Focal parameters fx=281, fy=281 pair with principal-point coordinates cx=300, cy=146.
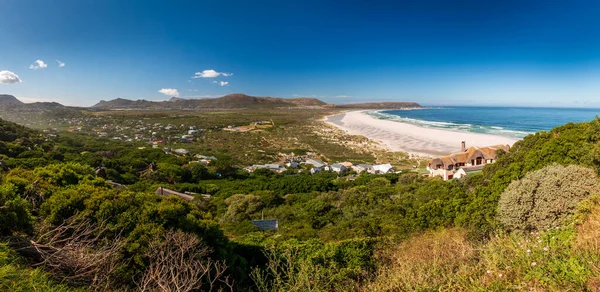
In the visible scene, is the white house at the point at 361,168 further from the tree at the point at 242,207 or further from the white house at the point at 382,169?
the tree at the point at 242,207

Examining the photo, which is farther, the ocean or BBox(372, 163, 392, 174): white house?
the ocean

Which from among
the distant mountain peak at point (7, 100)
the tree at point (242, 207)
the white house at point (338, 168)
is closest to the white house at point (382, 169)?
the white house at point (338, 168)

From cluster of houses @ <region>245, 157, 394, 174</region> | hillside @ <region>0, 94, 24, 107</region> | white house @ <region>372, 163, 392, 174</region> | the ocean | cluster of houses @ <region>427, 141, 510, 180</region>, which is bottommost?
cluster of houses @ <region>245, 157, 394, 174</region>

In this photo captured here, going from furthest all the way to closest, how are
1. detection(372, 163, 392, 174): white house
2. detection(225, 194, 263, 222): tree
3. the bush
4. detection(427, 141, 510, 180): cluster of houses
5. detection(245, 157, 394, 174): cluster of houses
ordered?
detection(245, 157, 394, 174): cluster of houses → detection(372, 163, 392, 174): white house → detection(427, 141, 510, 180): cluster of houses → detection(225, 194, 263, 222): tree → the bush

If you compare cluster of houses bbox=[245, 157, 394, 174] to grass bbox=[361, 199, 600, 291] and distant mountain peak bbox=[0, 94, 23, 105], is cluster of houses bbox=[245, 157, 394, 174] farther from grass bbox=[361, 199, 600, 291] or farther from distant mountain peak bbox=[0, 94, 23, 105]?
distant mountain peak bbox=[0, 94, 23, 105]

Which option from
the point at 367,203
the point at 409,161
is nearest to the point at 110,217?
the point at 367,203

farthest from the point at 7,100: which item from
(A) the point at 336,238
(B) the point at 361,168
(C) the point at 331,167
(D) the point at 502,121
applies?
(D) the point at 502,121

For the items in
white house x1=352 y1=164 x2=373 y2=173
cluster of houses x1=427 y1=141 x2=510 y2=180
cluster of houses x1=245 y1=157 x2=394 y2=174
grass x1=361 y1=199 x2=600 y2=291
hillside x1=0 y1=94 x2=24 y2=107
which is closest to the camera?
grass x1=361 y1=199 x2=600 y2=291

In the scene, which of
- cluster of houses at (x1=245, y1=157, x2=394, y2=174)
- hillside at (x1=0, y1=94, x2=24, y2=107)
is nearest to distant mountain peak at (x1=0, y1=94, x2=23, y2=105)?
hillside at (x1=0, y1=94, x2=24, y2=107)
